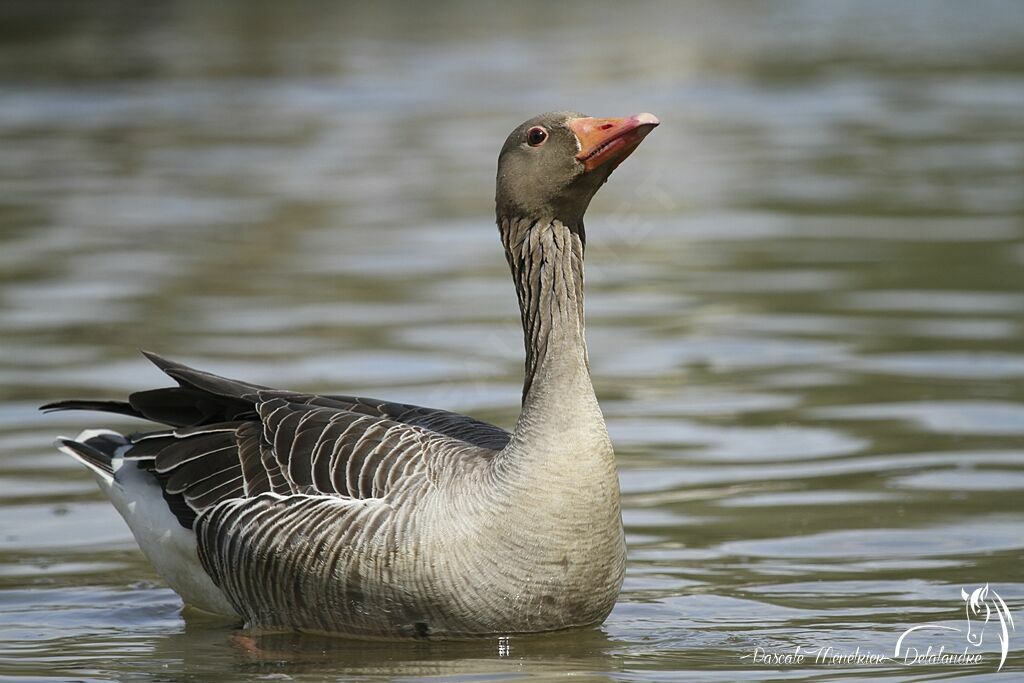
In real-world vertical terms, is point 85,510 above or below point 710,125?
below

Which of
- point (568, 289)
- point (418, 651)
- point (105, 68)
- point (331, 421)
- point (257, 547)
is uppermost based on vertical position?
point (105, 68)

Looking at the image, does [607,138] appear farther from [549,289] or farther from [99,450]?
[99,450]

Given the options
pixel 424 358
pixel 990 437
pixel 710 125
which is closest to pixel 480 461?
pixel 990 437

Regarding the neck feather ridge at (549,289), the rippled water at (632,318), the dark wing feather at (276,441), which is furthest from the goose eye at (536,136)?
the rippled water at (632,318)

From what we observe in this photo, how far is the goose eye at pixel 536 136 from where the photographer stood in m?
7.68

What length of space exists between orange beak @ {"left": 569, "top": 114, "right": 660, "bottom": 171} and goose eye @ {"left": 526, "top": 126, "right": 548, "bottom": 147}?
0.13 meters

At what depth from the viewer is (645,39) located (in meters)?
43.4

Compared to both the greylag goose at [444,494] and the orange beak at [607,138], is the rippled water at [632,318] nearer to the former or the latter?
the greylag goose at [444,494]

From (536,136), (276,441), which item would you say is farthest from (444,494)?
(536,136)

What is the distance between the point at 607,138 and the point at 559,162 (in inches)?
10.3

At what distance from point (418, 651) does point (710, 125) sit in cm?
2114

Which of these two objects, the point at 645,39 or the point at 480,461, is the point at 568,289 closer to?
the point at 480,461

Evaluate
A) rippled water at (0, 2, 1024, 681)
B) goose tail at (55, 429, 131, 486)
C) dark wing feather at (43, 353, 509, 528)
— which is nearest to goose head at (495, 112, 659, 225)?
dark wing feather at (43, 353, 509, 528)

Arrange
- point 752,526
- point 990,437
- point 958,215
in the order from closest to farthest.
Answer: point 752,526 → point 990,437 → point 958,215
